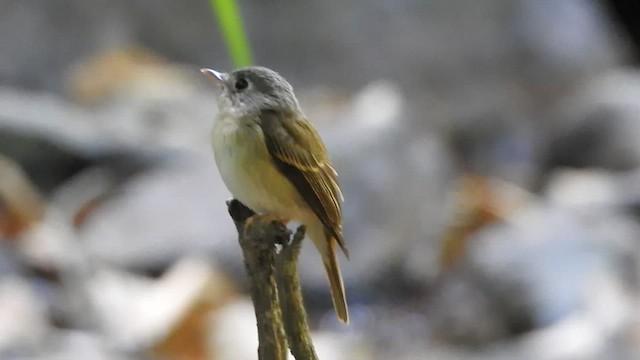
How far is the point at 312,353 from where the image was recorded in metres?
0.71

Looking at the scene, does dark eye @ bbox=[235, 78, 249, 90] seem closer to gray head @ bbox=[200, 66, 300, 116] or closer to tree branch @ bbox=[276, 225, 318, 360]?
gray head @ bbox=[200, 66, 300, 116]

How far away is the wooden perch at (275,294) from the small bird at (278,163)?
7 cm

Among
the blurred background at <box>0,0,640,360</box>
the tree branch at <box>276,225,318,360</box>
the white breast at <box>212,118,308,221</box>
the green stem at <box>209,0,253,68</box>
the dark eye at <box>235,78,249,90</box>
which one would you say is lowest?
the tree branch at <box>276,225,318,360</box>

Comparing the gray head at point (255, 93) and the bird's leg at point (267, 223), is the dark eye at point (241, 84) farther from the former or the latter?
the bird's leg at point (267, 223)

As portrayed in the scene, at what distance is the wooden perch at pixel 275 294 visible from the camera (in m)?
0.70

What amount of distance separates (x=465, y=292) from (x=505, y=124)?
1.55 m

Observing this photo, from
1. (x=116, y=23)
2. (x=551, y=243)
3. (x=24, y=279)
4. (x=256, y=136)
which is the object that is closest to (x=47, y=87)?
(x=116, y=23)

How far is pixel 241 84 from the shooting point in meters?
0.83

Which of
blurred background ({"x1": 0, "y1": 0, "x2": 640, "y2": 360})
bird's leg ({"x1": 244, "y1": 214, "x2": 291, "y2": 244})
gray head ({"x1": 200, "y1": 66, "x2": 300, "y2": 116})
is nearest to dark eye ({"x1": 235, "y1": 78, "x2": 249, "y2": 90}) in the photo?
gray head ({"x1": 200, "y1": 66, "x2": 300, "y2": 116})

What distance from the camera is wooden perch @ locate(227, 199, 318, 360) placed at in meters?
0.70

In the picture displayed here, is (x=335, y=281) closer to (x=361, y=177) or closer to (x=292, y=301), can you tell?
(x=292, y=301)

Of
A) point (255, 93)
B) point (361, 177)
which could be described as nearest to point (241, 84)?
point (255, 93)

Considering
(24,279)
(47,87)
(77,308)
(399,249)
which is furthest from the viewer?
(47,87)

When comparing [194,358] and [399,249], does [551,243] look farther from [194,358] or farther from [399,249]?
[194,358]
